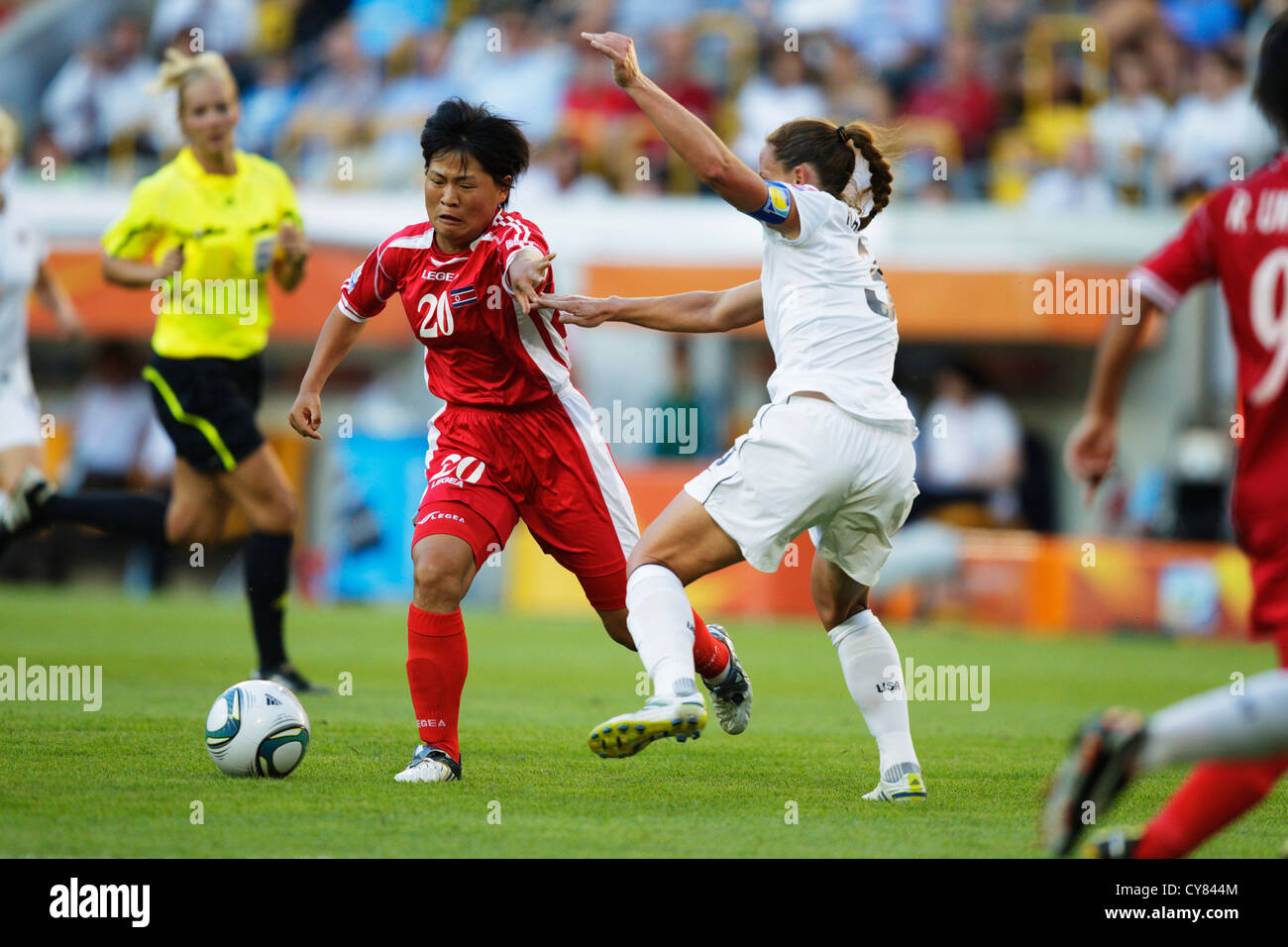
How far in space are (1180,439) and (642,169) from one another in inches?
230

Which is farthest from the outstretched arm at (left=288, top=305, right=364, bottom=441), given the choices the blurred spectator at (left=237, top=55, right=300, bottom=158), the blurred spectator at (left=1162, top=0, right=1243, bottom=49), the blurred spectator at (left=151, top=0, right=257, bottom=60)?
the blurred spectator at (left=151, top=0, right=257, bottom=60)

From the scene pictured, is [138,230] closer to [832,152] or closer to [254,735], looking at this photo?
[254,735]

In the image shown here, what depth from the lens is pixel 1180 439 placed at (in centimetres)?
1504

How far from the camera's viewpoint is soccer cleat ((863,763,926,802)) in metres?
5.39

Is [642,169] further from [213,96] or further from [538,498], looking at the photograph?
[538,498]

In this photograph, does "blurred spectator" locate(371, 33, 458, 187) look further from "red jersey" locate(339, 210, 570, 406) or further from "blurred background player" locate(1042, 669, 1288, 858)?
"blurred background player" locate(1042, 669, 1288, 858)

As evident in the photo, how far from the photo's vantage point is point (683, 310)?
5.43 meters

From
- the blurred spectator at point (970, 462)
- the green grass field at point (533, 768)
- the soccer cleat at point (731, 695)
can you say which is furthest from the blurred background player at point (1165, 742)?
the blurred spectator at point (970, 462)

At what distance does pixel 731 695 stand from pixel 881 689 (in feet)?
2.71

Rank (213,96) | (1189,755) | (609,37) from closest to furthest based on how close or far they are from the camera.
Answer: (1189,755) → (609,37) → (213,96)

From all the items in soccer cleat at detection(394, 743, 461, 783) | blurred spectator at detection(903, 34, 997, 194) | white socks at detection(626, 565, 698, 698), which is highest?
blurred spectator at detection(903, 34, 997, 194)

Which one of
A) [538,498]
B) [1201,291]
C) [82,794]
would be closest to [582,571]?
[538,498]

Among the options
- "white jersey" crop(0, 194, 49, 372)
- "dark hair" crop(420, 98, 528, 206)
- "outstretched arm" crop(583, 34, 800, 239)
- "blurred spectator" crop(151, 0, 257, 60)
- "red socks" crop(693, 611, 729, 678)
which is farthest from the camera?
"blurred spectator" crop(151, 0, 257, 60)

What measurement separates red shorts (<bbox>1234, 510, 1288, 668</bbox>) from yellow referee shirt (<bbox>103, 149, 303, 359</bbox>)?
17.0 ft
